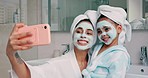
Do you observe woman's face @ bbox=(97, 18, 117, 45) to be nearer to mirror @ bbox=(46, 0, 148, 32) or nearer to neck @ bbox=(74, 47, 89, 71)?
neck @ bbox=(74, 47, 89, 71)

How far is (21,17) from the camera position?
1882 millimetres

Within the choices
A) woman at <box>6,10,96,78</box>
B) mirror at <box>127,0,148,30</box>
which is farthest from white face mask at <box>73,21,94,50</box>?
mirror at <box>127,0,148,30</box>

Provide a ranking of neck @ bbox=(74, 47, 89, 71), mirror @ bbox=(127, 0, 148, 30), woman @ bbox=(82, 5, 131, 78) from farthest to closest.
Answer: mirror @ bbox=(127, 0, 148, 30) → neck @ bbox=(74, 47, 89, 71) → woman @ bbox=(82, 5, 131, 78)

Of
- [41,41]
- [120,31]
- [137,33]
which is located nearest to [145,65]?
[137,33]

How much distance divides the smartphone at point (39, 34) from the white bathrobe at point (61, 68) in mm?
210

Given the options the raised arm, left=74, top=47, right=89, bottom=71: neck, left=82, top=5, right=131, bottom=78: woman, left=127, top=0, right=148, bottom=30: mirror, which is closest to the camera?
the raised arm

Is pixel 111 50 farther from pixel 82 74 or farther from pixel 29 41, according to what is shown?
pixel 29 41

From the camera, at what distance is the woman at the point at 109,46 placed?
77 centimetres

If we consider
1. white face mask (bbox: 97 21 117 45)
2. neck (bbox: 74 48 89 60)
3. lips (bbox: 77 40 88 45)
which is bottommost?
neck (bbox: 74 48 89 60)

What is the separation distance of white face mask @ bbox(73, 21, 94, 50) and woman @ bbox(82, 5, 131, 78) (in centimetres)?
4

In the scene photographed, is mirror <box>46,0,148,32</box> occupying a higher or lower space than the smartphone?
higher

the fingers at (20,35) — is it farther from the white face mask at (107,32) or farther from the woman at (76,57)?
the white face mask at (107,32)

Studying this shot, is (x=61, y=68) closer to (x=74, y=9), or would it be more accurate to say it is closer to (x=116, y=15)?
(x=116, y=15)

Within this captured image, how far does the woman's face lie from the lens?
81 centimetres
